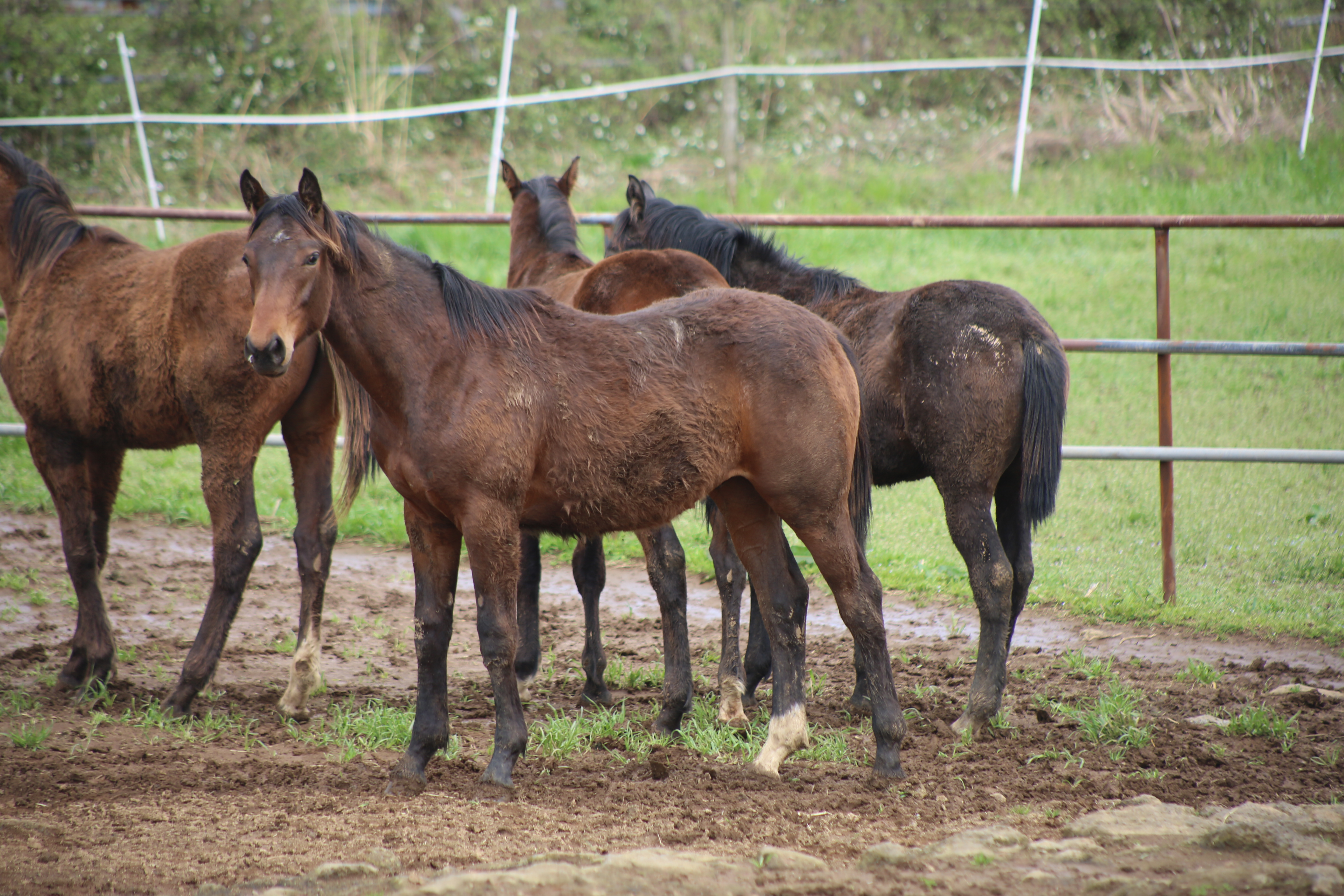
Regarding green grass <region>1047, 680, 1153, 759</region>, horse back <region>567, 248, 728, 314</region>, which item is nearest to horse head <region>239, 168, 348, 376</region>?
horse back <region>567, 248, 728, 314</region>

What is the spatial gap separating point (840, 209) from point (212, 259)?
777 cm

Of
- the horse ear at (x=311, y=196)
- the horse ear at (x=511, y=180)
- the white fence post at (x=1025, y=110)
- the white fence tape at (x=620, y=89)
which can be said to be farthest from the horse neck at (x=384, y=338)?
the white fence post at (x=1025, y=110)

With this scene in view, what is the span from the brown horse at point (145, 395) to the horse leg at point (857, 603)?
216cm

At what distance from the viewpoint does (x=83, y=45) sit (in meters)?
11.6

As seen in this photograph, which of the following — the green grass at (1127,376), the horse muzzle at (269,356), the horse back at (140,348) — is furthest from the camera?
the green grass at (1127,376)

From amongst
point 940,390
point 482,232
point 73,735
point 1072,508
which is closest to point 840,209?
point 482,232

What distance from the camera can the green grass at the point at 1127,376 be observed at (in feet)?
19.4

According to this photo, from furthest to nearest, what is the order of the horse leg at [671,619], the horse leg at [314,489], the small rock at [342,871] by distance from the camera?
the horse leg at [314,489] → the horse leg at [671,619] → the small rock at [342,871]

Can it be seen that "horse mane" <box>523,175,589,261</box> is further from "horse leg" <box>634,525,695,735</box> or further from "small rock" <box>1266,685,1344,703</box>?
"small rock" <box>1266,685,1344,703</box>

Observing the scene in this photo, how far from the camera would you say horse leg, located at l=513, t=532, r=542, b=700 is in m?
4.62

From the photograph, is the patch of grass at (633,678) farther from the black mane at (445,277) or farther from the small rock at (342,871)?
the small rock at (342,871)

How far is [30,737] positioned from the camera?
12.2ft

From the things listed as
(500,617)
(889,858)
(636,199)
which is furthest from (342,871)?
(636,199)

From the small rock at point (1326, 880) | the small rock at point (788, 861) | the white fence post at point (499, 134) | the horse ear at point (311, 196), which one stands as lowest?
the small rock at point (788, 861)
